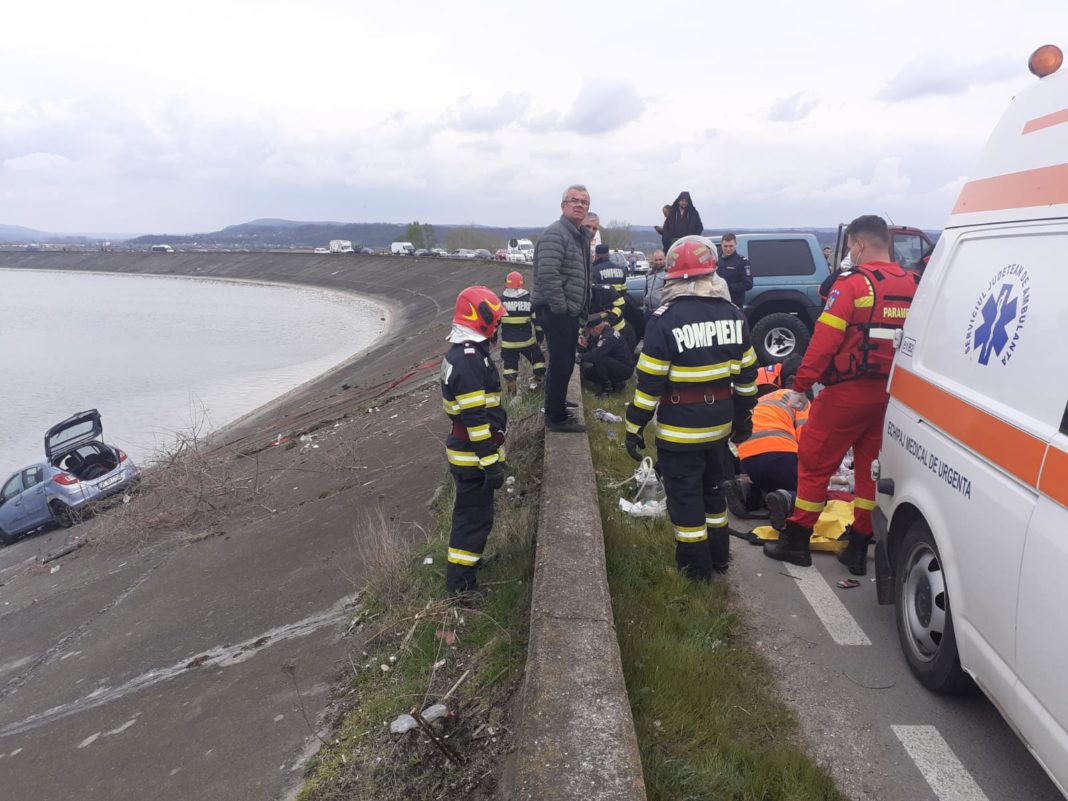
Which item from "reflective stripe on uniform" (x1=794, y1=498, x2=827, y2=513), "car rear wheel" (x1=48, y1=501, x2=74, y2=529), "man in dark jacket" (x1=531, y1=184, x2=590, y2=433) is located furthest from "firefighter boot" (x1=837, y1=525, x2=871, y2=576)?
"car rear wheel" (x1=48, y1=501, x2=74, y2=529)

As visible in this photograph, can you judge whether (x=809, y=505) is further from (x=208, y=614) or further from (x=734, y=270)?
(x=734, y=270)

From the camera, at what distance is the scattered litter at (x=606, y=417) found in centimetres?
687

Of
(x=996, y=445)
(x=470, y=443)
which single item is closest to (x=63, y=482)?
(x=470, y=443)

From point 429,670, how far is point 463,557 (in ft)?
2.31

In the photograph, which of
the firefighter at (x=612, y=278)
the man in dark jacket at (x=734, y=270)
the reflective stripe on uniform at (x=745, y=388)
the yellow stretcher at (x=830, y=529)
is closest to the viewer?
the reflective stripe on uniform at (x=745, y=388)

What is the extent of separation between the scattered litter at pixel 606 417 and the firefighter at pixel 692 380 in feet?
10.0

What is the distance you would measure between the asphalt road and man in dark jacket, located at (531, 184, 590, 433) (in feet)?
7.83

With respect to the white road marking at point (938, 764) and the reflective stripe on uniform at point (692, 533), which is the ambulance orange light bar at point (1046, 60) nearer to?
the reflective stripe on uniform at point (692, 533)

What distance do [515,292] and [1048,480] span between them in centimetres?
668

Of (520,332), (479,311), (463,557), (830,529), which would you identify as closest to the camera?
(479,311)

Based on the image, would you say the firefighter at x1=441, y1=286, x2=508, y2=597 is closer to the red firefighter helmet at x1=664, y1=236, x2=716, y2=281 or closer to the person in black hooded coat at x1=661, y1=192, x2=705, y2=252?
the red firefighter helmet at x1=664, y1=236, x2=716, y2=281

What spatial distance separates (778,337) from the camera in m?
9.52

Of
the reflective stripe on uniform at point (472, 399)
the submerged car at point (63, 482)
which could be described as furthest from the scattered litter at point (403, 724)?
the submerged car at point (63, 482)

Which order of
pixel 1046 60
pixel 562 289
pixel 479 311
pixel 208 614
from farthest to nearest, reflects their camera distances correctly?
pixel 208 614 → pixel 562 289 → pixel 479 311 → pixel 1046 60
